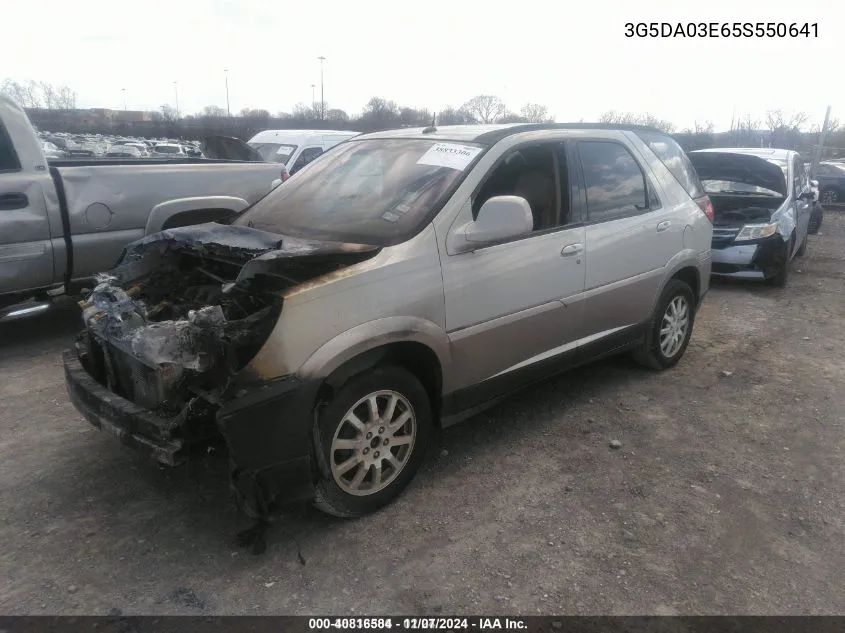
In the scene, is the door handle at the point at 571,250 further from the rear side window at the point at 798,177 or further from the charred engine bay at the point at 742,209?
the rear side window at the point at 798,177

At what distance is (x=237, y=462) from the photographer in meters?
2.53

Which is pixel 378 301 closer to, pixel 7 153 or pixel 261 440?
pixel 261 440

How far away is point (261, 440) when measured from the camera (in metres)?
2.56

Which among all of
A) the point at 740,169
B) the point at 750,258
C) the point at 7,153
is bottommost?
the point at 750,258

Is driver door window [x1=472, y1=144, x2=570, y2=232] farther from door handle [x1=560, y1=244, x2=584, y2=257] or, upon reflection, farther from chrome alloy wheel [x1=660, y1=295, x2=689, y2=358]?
chrome alloy wheel [x1=660, y1=295, x2=689, y2=358]

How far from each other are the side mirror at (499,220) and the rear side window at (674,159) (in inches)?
79.6

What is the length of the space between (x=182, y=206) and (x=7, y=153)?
143cm

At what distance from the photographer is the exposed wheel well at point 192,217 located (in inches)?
238

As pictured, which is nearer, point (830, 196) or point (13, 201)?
point (13, 201)

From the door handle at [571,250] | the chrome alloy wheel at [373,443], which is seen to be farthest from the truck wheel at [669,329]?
the chrome alloy wheel at [373,443]

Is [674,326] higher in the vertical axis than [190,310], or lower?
lower

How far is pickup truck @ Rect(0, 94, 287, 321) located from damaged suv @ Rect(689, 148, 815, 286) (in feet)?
20.1

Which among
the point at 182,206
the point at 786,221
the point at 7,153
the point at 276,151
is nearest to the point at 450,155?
the point at 182,206

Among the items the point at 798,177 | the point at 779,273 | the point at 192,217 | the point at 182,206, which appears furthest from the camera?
the point at 798,177
